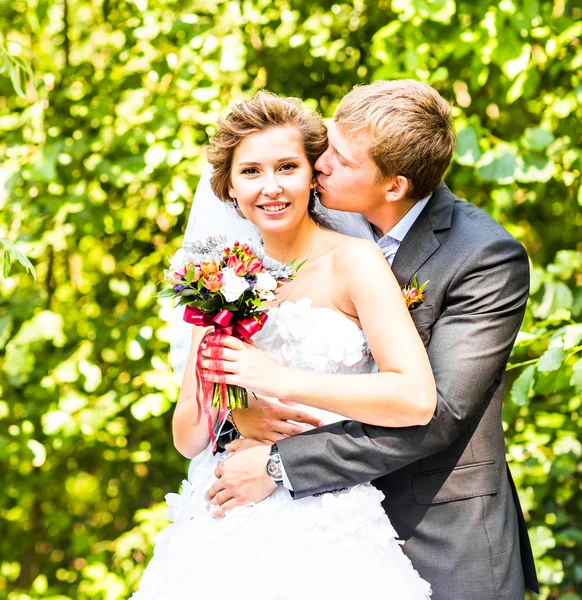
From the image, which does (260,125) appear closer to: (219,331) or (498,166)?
(219,331)

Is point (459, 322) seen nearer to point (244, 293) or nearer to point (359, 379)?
point (359, 379)

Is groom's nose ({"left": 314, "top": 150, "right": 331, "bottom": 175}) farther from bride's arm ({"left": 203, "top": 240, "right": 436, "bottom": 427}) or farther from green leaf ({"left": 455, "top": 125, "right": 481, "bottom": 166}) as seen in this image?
green leaf ({"left": 455, "top": 125, "right": 481, "bottom": 166})

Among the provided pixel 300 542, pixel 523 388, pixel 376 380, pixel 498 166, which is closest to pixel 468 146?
pixel 498 166

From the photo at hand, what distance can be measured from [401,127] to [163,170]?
178 centimetres

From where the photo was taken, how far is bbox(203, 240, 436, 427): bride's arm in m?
1.92

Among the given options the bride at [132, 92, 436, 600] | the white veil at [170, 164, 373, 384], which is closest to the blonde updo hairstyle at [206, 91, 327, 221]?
the bride at [132, 92, 436, 600]

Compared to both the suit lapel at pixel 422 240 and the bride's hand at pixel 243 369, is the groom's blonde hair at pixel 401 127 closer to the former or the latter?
the suit lapel at pixel 422 240

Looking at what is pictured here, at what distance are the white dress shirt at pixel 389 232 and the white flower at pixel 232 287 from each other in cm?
62

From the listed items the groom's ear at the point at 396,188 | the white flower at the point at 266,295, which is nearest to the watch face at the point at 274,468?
the white flower at the point at 266,295

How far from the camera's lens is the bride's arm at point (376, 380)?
1.92 meters

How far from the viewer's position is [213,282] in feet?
6.01

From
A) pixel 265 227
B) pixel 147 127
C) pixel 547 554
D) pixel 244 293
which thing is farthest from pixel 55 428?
pixel 547 554

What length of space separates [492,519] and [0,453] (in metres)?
2.35

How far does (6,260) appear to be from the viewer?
1.69 meters
